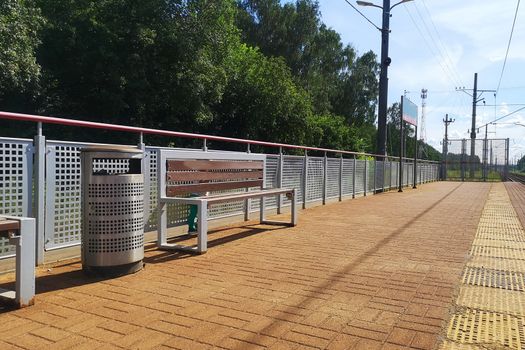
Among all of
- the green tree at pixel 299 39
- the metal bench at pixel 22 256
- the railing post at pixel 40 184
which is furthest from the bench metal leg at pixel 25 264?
the green tree at pixel 299 39

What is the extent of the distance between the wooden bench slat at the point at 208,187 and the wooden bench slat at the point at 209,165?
23 cm

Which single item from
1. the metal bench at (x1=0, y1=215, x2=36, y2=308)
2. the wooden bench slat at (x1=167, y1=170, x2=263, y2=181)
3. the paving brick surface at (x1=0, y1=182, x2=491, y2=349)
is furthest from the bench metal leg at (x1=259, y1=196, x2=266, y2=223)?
the metal bench at (x1=0, y1=215, x2=36, y2=308)

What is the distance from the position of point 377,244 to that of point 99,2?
19.2 meters

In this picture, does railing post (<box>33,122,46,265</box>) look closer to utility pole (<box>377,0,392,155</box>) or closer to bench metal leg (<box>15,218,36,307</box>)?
bench metal leg (<box>15,218,36,307</box>)

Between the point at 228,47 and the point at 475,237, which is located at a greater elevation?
the point at 228,47

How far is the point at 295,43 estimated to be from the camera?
1666 inches

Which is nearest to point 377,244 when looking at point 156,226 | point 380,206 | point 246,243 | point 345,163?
point 246,243

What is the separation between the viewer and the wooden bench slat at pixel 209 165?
20.7ft

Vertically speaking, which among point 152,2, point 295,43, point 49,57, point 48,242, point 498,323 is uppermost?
point 295,43

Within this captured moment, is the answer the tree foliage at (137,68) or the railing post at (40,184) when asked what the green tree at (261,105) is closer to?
the tree foliage at (137,68)

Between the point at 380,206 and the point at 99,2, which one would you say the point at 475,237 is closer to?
the point at 380,206

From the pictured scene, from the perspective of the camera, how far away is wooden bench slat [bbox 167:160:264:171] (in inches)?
248

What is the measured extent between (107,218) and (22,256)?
1.03m

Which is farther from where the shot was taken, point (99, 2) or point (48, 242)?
point (99, 2)
